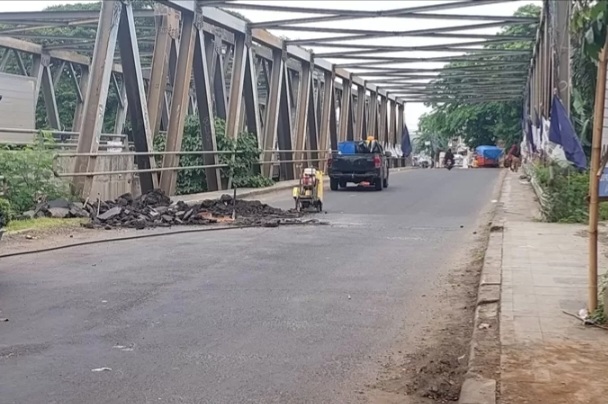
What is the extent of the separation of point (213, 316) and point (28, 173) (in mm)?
9003

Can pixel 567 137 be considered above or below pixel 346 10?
below

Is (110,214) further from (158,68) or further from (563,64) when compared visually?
(563,64)

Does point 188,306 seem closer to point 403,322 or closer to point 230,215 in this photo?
point 403,322

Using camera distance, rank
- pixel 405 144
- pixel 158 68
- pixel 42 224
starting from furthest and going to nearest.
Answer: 1. pixel 405 144
2. pixel 158 68
3. pixel 42 224

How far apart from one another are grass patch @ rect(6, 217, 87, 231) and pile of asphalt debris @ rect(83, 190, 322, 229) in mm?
318

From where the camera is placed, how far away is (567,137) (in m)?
12.0

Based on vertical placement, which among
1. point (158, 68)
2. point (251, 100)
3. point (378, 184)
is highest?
point (158, 68)

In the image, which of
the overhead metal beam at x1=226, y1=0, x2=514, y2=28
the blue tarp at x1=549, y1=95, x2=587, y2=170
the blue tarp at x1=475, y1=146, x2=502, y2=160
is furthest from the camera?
the blue tarp at x1=475, y1=146, x2=502, y2=160

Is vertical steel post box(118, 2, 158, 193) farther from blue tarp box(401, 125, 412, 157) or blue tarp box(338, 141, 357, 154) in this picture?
blue tarp box(401, 125, 412, 157)

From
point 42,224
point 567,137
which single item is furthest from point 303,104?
point 567,137

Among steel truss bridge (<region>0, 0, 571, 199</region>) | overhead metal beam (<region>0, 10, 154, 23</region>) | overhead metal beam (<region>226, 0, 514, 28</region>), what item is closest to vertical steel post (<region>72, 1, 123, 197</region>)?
steel truss bridge (<region>0, 0, 571, 199</region>)

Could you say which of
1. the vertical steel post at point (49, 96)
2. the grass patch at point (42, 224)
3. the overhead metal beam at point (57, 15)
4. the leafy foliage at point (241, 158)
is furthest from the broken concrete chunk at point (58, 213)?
the vertical steel post at point (49, 96)

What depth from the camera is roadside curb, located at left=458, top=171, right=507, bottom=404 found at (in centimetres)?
450

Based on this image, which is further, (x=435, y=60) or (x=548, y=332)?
(x=435, y=60)
